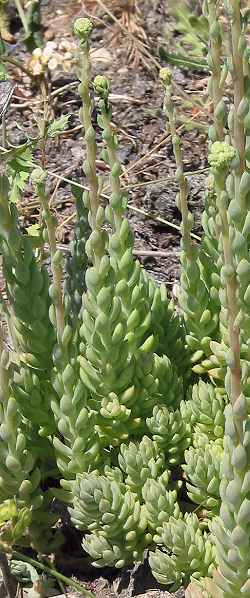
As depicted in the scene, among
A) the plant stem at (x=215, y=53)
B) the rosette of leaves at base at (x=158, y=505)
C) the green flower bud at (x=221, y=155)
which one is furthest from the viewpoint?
the rosette of leaves at base at (x=158, y=505)

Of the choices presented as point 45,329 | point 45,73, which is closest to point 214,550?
point 45,329

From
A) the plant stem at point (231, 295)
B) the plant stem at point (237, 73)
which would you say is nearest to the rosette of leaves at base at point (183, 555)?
the plant stem at point (231, 295)

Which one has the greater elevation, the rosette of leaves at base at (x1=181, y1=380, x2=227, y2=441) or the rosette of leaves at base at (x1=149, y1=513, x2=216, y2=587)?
the rosette of leaves at base at (x1=181, y1=380, x2=227, y2=441)

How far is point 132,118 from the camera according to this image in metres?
3.52

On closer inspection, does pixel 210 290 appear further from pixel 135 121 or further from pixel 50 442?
pixel 135 121

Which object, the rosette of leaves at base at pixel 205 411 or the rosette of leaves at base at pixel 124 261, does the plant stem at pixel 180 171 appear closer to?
the rosette of leaves at base at pixel 124 261

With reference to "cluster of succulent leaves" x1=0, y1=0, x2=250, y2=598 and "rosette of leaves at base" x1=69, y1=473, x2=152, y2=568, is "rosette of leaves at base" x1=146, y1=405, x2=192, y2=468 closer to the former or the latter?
"cluster of succulent leaves" x1=0, y1=0, x2=250, y2=598

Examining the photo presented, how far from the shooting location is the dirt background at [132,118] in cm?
310

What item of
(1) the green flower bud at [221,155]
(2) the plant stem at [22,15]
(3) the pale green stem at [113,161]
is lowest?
(2) the plant stem at [22,15]

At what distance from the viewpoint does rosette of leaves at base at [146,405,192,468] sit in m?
1.90

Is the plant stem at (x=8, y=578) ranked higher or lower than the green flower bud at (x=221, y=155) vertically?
lower

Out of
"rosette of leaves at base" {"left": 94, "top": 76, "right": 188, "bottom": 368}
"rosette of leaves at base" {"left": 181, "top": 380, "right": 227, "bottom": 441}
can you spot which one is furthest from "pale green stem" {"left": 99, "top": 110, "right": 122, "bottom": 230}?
"rosette of leaves at base" {"left": 181, "top": 380, "right": 227, "bottom": 441}

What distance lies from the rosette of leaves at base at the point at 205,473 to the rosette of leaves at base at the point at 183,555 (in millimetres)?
69

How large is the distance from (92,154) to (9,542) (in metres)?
0.76
